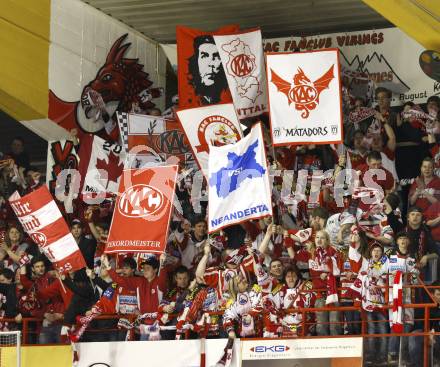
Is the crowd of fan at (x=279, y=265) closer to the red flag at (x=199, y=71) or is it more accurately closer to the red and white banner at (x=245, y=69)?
the red and white banner at (x=245, y=69)

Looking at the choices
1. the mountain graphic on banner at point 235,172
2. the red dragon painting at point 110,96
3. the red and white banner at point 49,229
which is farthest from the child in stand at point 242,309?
the red dragon painting at point 110,96

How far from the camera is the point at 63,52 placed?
23422mm

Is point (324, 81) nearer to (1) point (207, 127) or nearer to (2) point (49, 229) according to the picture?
(1) point (207, 127)

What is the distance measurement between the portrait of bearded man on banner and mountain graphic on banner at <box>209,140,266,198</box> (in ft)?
10.3

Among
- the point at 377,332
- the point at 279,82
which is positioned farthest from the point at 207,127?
the point at 377,332

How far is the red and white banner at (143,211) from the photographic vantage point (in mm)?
20047

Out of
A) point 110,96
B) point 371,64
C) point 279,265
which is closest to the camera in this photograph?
point 279,265

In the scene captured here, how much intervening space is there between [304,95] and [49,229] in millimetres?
4153

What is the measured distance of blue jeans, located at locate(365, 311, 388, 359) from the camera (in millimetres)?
17469

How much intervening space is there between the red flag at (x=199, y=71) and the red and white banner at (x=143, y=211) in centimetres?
276

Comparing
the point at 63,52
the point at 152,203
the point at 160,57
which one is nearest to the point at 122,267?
the point at 152,203

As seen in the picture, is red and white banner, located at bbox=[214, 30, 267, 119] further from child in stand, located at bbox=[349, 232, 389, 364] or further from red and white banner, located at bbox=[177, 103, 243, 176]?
child in stand, located at bbox=[349, 232, 389, 364]

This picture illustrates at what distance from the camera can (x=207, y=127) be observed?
21734 mm

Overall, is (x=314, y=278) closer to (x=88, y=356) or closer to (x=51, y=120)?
(x=88, y=356)
